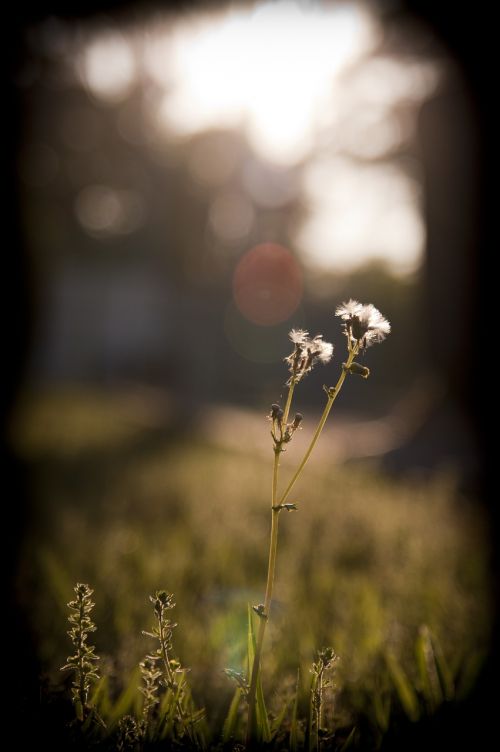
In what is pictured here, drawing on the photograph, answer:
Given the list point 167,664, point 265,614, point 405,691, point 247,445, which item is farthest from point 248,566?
point 247,445

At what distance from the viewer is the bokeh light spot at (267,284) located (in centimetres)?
2770

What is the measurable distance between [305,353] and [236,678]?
62 centimetres

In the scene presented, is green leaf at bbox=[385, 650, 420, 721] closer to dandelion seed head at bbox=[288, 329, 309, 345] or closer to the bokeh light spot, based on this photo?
dandelion seed head at bbox=[288, 329, 309, 345]

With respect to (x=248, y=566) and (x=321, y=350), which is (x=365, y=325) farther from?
(x=248, y=566)

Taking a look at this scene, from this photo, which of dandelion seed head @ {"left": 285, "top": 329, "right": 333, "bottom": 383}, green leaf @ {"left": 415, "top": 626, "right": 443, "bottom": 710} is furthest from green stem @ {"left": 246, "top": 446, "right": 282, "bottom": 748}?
green leaf @ {"left": 415, "top": 626, "right": 443, "bottom": 710}

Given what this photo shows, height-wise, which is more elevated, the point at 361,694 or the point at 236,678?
the point at 236,678

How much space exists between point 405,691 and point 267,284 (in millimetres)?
27346


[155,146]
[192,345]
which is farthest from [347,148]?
[192,345]

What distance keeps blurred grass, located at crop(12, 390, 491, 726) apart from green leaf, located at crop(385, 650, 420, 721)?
3 cm

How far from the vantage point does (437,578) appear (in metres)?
2.96

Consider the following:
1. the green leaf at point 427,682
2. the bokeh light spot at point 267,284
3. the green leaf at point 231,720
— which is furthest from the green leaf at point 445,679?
the bokeh light spot at point 267,284

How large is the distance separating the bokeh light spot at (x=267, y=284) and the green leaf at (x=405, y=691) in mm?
25924

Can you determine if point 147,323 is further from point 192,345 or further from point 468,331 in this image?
point 468,331

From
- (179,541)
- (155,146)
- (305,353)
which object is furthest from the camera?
(155,146)
